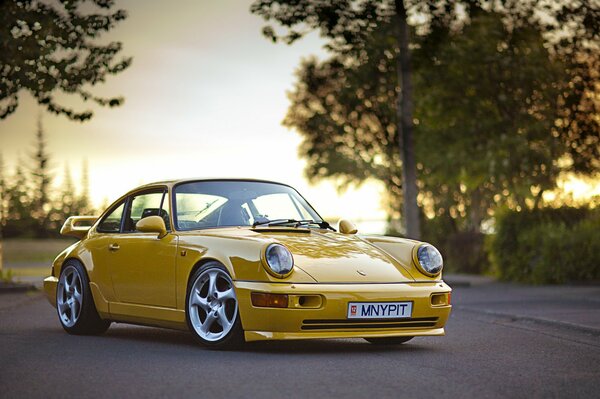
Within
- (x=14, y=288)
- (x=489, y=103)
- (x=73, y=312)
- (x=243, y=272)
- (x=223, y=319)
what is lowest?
(x=14, y=288)

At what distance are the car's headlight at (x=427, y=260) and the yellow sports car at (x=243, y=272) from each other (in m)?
0.01

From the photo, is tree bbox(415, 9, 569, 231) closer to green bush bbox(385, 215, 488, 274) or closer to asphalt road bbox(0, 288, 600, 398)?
green bush bbox(385, 215, 488, 274)

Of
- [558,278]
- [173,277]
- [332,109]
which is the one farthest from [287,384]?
[332,109]

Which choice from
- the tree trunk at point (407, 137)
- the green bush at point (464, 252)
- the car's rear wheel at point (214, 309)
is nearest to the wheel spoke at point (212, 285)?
the car's rear wheel at point (214, 309)

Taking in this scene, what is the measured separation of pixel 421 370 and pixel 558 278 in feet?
48.2

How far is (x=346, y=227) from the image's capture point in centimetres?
1012

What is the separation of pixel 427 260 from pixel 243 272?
5.50ft

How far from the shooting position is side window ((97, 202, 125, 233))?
10.6 metres

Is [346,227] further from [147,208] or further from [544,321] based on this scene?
[544,321]

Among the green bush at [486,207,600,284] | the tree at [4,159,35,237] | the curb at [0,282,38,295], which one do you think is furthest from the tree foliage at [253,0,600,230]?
the tree at [4,159,35,237]

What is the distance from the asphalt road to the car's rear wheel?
5.0 inches

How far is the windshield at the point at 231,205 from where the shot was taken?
9.59m

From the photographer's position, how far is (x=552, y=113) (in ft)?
95.1

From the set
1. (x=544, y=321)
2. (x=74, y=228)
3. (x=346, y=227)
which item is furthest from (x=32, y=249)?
(x=346, y=227)
